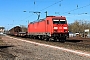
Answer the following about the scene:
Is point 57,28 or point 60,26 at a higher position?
point 60,26

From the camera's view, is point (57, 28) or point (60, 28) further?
point (57, 28)

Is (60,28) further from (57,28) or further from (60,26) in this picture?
(57,28)

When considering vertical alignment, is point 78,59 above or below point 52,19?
below

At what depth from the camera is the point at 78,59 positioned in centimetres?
1309

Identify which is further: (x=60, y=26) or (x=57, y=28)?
(x=57, y=28)

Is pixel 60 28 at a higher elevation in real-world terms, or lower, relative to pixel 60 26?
lower

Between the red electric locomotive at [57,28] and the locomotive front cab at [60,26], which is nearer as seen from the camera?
the red electric locomotive at [57,28]

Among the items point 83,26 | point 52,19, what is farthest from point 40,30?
point 83,26

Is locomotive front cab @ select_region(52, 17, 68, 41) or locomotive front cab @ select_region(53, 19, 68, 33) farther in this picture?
locomotive front cab @ select_region(53, 19, 68, 33)

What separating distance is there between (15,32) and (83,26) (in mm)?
44972

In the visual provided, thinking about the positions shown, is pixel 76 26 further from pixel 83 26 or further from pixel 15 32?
pixel 15 32

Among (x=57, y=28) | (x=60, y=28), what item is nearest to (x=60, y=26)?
(x=60, y=28)

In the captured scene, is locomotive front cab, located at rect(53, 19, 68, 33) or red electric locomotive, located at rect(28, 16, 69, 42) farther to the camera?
locomotive front cab, located at rect(53, 19, 68, 33)

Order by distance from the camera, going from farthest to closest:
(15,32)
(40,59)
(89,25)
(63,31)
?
(89,25) < (15,32) < (63,31) < (40,59)
